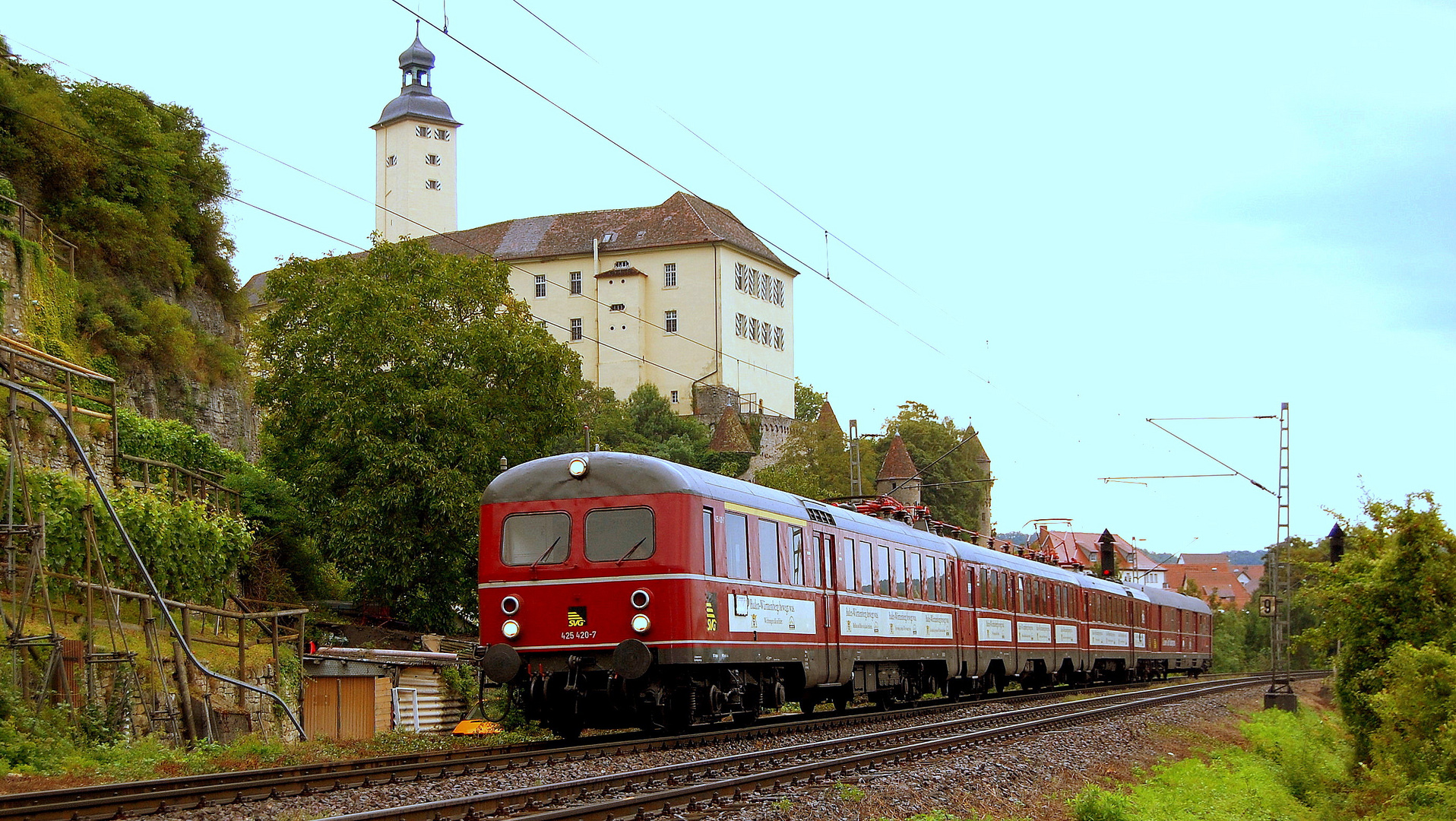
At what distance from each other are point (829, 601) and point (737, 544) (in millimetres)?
3121

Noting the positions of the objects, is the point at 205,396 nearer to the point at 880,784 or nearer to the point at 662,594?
the point at 662,594

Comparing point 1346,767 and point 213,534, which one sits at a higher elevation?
point 213,534

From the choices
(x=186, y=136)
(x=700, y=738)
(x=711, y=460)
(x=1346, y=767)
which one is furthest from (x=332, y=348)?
(x=711, y=460)

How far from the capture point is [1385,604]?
27.2 metres

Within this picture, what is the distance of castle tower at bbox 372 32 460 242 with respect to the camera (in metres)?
111

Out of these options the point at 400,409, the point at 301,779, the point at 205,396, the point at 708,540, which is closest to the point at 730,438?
the point at 205,396

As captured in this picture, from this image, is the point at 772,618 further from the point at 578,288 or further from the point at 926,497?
the point at 578,288

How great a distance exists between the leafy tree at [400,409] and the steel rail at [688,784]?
15761 millimetres

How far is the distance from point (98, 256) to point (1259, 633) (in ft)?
221

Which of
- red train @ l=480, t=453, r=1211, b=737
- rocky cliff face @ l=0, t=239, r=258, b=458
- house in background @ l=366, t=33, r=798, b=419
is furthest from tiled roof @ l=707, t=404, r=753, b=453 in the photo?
red train @ l=480, t=453, r=1211, b=737

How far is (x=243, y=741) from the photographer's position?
53.4 feet

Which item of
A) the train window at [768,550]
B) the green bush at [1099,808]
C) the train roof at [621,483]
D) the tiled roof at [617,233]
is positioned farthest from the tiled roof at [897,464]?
the green bush at [1099,808]

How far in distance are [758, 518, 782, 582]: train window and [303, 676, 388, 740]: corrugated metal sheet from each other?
889 centimetres

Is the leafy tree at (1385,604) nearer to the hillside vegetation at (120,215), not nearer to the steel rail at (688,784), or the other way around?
the steel rail at (688,784)
